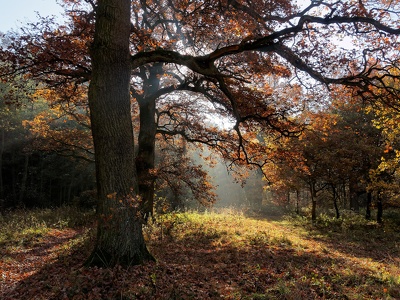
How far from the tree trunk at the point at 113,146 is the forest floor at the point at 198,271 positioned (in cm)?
42

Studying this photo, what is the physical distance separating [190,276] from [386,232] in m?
12.4

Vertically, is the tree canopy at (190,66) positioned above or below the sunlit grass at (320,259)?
above

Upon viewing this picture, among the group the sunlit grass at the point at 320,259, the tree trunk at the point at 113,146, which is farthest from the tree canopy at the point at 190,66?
the sunlit grass at the point at 320,259

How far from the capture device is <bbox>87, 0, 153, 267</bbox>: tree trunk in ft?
17.0

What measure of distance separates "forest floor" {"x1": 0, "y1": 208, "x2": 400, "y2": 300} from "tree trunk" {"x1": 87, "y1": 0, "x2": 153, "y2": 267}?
422 millimetres

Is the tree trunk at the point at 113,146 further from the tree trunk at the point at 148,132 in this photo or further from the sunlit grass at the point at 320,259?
the tree trunk at the point at 148,132

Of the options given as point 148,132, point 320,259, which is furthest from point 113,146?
point 148,132

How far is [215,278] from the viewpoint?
5.31 m

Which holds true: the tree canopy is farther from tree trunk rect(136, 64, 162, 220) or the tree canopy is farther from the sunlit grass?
the sunlit grass

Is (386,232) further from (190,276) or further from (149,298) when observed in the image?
(149,298)

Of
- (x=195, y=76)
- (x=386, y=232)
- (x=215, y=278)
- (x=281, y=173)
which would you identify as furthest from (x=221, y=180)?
(x=215, y=278)

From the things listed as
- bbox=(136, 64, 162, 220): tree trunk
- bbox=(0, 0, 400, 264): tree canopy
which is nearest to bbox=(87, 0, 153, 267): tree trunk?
bbox=(0, 0, 400, 264): tree canopy

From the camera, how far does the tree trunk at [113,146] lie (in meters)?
5.19

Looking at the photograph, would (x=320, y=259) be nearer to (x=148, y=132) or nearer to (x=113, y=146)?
(x=113, y=146)
